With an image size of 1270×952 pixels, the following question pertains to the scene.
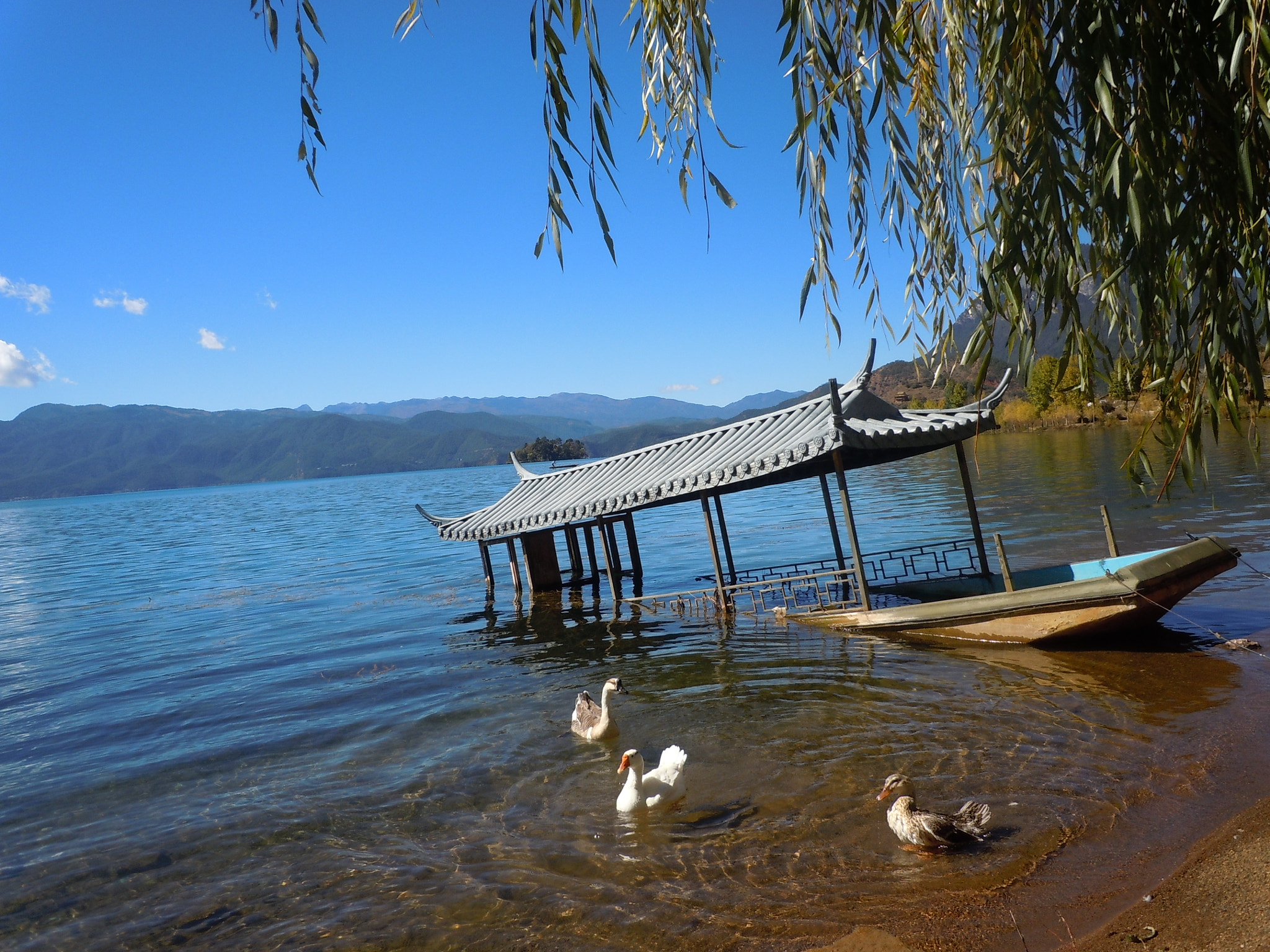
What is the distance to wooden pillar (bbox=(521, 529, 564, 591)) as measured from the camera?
64.1 ft

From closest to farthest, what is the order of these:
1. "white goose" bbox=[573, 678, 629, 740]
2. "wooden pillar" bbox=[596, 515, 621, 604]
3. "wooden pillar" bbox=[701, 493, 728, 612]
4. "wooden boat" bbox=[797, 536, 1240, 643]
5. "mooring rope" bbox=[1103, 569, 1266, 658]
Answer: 1. "white goose" bbox=[573, 678, 629, 740]
2. "mooring rope" bbox=[1103, 569, 1266, 658]
3. "wooden boat" bbox=[797, 536, 1240, 643]
4. "wooden pillar" bbox=[701, 493, 728, 612]
5. "wooden pillar" bbox=[596, 515, 621, 604]

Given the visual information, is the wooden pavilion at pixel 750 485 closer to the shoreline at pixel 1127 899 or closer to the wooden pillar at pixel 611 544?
the wooden pillar at pixel 611 544

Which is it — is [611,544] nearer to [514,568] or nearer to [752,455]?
[514,568]

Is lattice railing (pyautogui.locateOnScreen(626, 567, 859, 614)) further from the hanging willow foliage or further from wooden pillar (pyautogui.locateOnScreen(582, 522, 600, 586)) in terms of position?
the hanging willow foliage

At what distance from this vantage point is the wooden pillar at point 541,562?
1953 centimetres

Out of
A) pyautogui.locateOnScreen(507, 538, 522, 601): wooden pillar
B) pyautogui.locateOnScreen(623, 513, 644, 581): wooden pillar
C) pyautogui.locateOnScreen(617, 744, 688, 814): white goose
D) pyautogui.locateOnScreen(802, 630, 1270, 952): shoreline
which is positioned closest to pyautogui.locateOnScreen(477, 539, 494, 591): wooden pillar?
pyautogui.locateOnScreen(507, 538, 522, 601): wooden pillar

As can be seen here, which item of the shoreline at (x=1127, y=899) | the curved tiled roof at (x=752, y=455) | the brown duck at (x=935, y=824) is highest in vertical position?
the curved tiled roof at (x=752, y=455)

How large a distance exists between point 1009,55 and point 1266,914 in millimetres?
4471

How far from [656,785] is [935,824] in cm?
233

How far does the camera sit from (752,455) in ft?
41.1

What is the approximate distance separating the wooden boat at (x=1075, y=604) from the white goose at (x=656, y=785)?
5.53 meters

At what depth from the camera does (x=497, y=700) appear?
436 inches

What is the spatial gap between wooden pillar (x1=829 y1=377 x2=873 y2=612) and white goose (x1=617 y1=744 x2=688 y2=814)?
506 centimetres

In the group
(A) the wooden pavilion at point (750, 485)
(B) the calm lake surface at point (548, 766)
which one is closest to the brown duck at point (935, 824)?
(B) the calm lake surface at point (548, 766)
